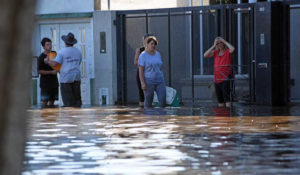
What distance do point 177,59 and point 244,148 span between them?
36.2 ft

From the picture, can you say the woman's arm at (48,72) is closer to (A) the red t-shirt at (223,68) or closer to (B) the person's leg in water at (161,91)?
(B) the person's leg in water at (161,91)

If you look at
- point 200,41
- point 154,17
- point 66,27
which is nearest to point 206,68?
point 200,41

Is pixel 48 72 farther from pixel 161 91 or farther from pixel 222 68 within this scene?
pixel 222 68

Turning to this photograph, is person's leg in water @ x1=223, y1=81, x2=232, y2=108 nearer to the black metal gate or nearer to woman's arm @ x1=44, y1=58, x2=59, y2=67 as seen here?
the black metal gate

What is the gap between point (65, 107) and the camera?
1552 centimetres

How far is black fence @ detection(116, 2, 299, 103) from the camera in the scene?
16844mm

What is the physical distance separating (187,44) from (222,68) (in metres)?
3.77

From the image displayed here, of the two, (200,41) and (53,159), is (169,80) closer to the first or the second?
(200,41)

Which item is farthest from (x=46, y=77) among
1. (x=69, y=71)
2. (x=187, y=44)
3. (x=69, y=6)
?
(x=187, y=44)

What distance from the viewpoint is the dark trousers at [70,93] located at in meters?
15.3

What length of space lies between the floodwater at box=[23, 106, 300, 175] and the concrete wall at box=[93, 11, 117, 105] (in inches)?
238

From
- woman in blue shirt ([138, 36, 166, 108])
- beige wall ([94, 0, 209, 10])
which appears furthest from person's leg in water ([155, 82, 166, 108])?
beige wall ([94, 0, 209, 10])

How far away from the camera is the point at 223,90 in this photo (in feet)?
47.4

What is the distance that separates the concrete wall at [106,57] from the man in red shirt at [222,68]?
4288mm
